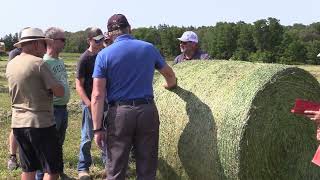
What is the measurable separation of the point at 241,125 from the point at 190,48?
2849 millimetres

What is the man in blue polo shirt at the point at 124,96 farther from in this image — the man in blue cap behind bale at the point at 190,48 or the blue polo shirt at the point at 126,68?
the man in blue cap behind bale at the point at 190,48

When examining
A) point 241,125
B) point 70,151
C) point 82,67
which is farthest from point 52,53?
point 241,125

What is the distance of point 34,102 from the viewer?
18.6 feet

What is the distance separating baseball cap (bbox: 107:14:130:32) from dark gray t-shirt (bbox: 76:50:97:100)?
1.57 m

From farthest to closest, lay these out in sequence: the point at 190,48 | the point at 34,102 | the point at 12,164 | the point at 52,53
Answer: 1. the point at 190,48
2. the point at 12,164
3. the point at 52,53
4. the point at 34,102

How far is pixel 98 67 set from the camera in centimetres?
545

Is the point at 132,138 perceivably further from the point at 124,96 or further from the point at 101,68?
the point at 101,68

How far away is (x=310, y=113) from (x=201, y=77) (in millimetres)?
1897

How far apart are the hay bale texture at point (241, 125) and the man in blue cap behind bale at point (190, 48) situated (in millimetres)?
1610

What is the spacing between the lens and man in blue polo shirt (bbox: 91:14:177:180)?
5402 millimetres

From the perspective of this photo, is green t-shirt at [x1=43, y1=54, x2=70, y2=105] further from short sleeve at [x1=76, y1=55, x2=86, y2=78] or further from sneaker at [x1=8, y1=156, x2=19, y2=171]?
sneaker at [x1=8, y1=156, x2=19, y2=171]


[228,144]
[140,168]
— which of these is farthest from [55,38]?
[228,144]

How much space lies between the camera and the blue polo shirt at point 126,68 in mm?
5395

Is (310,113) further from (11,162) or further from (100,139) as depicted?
(11,162)
